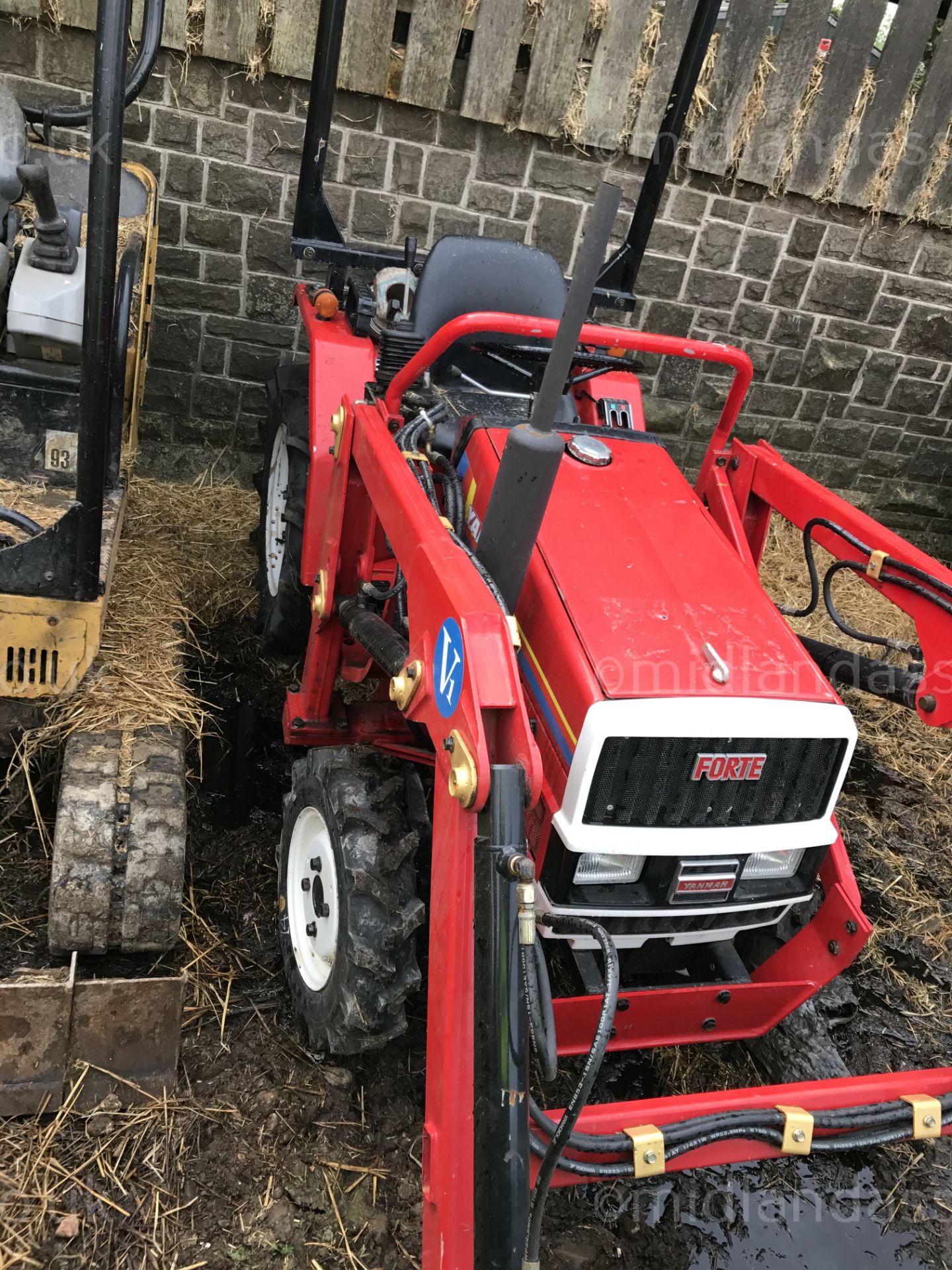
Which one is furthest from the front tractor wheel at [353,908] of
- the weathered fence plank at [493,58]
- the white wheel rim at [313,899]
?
the weathered fence plank at [493,58]

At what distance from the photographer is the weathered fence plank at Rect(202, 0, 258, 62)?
4.46 m

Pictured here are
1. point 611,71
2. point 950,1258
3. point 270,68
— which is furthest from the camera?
point 611,71

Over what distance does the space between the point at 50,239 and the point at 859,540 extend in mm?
2528

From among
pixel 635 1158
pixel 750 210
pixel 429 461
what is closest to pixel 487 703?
pixel 635 1158

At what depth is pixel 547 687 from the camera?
231 cm

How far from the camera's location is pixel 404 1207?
7.73 ft

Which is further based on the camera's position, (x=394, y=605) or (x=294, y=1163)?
(x=394, y=605)

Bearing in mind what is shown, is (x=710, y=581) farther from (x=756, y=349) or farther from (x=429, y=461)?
(x=756, y=349)

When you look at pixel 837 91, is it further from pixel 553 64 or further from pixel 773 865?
pixel 773 865

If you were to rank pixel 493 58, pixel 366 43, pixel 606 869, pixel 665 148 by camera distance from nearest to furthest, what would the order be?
pixel 606 869, pixel 665 148, pixel 366 43, pixel 493 58

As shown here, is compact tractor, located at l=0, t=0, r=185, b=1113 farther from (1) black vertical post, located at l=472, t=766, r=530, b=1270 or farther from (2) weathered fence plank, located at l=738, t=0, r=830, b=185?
(2) weathered fence plank, located at l=738, t=0, r=830, b=185

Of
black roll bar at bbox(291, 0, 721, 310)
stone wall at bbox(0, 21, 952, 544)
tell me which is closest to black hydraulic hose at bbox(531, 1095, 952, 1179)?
black roll bar at bbox(291, 0, 721, 310)

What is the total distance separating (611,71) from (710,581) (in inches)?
142

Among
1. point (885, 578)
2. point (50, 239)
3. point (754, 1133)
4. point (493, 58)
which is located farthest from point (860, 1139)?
point (493, 58)
